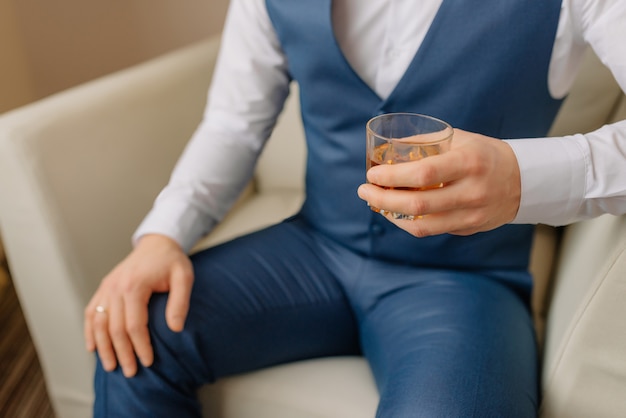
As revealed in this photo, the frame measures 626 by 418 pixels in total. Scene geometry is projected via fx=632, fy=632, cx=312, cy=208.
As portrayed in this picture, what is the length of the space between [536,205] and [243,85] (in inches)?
20.8

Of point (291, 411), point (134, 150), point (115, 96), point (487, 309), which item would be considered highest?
point (115, 96)

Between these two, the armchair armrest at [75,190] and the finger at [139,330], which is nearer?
the finger at [139,330]

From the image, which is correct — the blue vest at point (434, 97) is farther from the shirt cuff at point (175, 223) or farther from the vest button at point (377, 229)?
the shirt cuff at point (175, 223)

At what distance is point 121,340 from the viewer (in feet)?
2.74

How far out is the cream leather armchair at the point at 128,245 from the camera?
29.9 inches

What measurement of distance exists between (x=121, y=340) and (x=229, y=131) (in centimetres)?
39

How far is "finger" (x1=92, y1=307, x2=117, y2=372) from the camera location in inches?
33.4

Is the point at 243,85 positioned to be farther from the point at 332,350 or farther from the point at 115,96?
the point at 332,350

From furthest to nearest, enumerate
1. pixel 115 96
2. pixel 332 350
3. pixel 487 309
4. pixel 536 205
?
pixel 115 96, pixel 332 350, pixel 487 309, pixel 536 205

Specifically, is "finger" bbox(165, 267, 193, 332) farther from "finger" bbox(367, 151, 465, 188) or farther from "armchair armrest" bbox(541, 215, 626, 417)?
"armchair armrest" bbox(541, 215, 626, 417)

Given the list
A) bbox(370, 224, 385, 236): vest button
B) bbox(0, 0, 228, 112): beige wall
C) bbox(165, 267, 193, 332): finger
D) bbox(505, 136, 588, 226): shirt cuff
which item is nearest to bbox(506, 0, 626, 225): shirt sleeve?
bbox(505, 136, 588, 226): shirt cuff

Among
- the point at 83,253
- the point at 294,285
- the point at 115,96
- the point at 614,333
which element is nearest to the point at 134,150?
the point at 115,96

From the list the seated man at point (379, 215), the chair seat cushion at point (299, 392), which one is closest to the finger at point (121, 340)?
the seated man at point (379, 215)

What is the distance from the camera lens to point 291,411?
0.90 m
